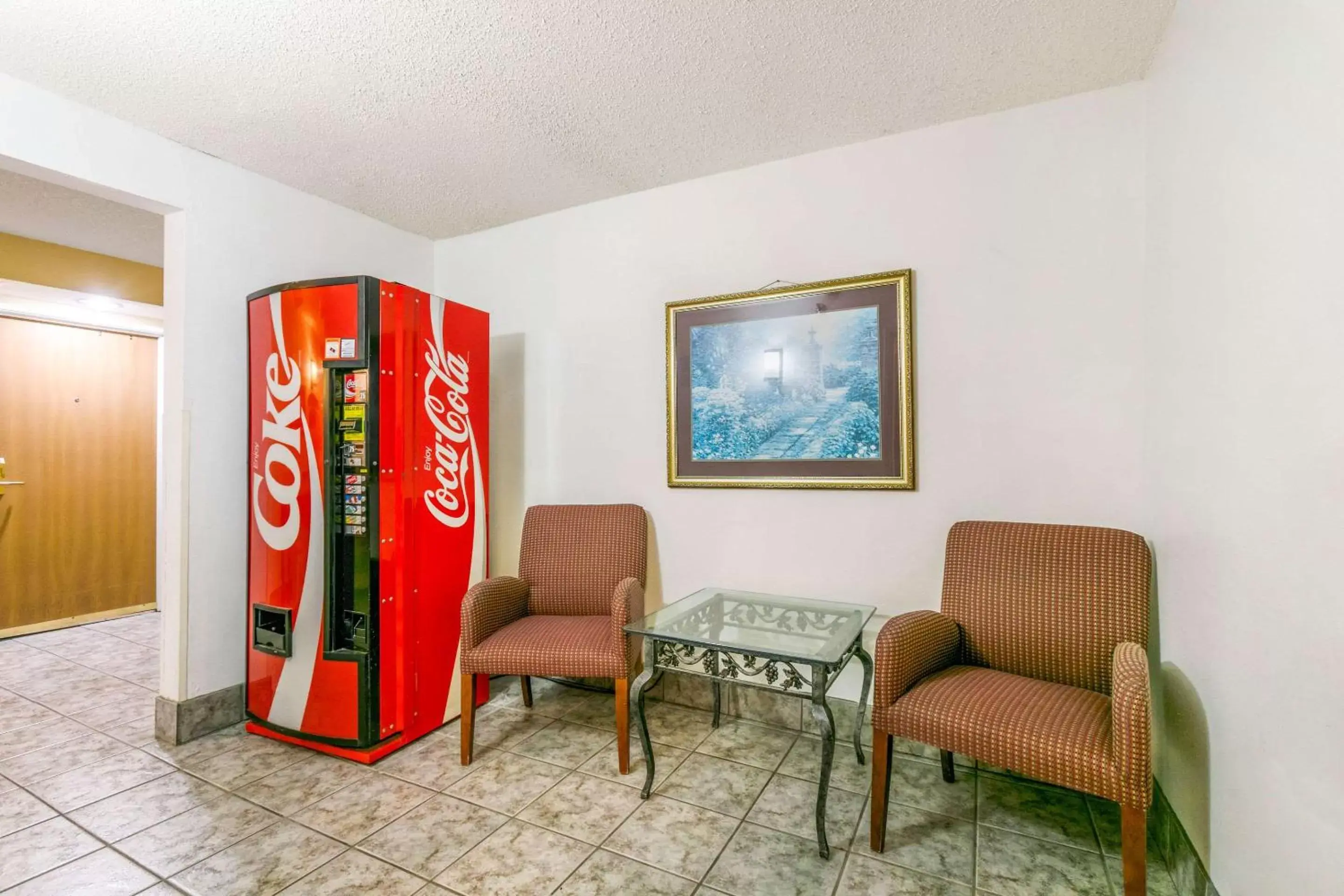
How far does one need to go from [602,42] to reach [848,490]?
1.99 meters

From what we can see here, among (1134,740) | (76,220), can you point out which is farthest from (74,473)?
(1134,740)

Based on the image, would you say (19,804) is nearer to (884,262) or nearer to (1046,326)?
(884,262)

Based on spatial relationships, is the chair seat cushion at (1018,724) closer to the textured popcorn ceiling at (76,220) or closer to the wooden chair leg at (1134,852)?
the wooden chair leg at (1134,852)

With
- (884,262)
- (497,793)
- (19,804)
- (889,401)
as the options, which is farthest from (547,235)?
(19,804)

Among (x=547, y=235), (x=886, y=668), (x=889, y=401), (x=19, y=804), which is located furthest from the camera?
(x=547, y=235)

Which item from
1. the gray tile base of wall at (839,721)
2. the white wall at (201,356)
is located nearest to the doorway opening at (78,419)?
the white wall at (201,356)

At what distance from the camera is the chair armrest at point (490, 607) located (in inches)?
98.7

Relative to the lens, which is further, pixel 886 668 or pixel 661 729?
pixel 661 729

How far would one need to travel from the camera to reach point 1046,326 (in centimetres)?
232

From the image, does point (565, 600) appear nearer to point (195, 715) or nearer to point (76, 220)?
point (195, 715)

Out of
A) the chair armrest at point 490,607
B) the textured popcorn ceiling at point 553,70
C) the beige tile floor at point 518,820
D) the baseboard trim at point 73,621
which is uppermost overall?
the textured popcorn ceiling at point 553,70

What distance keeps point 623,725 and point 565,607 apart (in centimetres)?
74

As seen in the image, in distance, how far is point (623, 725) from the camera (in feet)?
7.68

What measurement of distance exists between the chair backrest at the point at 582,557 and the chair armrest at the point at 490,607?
117mm
